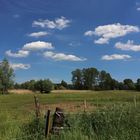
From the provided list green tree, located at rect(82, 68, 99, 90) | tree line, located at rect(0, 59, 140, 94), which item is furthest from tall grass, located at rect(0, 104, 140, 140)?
green tree, located at rect(82, 68, 99, 90)

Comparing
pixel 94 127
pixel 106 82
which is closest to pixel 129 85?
pixel 106 82

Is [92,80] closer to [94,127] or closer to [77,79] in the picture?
[77,79]

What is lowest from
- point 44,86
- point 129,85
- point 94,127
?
point 94,127

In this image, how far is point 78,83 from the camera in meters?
190

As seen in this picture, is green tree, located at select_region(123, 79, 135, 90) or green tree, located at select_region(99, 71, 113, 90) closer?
green tree, located at select_region(123, 79, 135, 90)

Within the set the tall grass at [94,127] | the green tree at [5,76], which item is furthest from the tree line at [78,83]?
the tall grass at [94,127]

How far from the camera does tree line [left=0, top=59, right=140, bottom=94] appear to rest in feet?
488

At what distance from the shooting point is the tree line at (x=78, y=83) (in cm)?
14862

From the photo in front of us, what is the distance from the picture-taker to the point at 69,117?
11.3 meters

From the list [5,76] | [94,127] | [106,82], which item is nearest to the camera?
[94,127]

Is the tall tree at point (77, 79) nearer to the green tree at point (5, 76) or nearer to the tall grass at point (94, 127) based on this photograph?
the green tree at point (5, 76)

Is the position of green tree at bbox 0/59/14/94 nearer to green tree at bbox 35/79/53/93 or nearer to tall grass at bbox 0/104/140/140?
green tree at bbox 35/79/53/93

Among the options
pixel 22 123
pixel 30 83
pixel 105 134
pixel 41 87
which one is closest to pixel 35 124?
pixel 22 123

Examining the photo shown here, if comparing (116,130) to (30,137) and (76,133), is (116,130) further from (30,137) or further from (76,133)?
(30,137)
